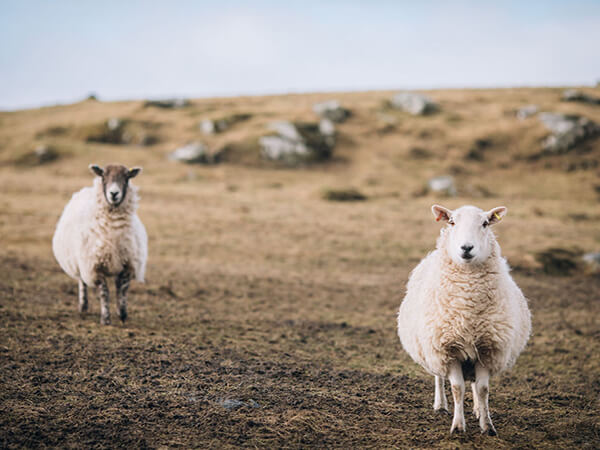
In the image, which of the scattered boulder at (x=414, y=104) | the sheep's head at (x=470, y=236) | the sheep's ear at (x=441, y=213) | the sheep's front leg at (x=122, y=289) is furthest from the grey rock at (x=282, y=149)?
the sheep's head at (x=470, y=236)

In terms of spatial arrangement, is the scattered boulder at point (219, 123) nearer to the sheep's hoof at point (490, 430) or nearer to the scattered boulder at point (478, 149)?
the scattered boulder at point (478, 149)

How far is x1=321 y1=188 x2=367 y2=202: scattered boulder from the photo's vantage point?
90.3 feet

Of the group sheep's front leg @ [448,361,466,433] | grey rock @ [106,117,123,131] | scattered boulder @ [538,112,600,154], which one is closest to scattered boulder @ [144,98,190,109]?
grey rock @ [106,117,123,131]

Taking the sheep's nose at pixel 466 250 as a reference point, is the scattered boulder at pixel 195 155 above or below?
above

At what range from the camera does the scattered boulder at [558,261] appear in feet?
51.5

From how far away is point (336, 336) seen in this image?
32.2 ft

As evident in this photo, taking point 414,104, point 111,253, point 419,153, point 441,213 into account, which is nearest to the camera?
point 441,213

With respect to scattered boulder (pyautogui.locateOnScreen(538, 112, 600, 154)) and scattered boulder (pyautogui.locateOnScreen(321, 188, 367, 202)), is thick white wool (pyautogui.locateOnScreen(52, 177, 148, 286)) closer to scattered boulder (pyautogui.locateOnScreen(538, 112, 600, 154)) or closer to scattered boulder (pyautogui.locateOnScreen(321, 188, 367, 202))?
scattered boulder (pyautogui.locateOnScreen(321, 188, 367, 202))

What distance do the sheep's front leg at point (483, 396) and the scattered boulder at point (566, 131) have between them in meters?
36.7

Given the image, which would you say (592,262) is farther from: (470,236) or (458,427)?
(470,236)

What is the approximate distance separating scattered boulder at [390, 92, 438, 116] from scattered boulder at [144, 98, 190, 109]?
21.1 meters

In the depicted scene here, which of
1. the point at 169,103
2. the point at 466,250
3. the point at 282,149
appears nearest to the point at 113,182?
the point at 466,250

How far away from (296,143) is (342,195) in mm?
11569

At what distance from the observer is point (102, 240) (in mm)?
9094
